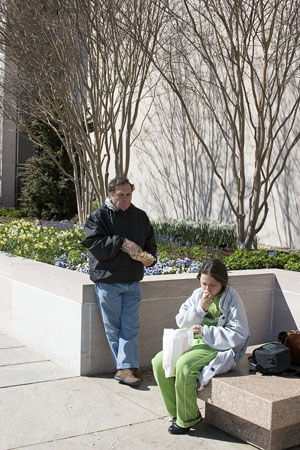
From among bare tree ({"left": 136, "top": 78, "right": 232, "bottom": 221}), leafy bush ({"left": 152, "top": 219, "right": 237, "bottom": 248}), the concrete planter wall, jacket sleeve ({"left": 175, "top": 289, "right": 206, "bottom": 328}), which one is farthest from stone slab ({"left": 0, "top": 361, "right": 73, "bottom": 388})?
bare tree ({"left": 136, "top": 78, "right": 232, "bottom": 221})

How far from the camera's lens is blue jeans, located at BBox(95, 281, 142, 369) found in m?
5.36

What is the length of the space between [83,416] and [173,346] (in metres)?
0.92

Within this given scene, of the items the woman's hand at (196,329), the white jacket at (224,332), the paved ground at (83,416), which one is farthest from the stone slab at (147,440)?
the woman's hand at (196,329)

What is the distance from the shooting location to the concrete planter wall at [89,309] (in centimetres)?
557

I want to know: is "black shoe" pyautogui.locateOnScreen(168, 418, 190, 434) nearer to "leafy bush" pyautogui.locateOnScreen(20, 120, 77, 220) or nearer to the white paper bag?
the white paper bag

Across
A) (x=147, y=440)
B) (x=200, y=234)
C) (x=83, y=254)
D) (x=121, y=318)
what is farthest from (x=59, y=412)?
(x=200, y=234)

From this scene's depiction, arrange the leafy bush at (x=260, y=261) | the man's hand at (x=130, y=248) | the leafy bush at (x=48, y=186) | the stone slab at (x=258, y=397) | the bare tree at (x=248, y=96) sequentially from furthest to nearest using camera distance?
the leafy bush at (x=48, y=186), the bare tree at (x=248, y=96), the leafy bush at (x=260, y=261), the man's hand at (x=130, y=248), the stone slab at (x=258, y=397)

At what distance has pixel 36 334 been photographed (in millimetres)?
6336

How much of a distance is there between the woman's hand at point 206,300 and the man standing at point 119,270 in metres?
0.92

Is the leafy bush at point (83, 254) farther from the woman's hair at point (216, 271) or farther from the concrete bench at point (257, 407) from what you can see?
the concrete bench at point (257, 407)

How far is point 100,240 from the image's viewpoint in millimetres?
5258

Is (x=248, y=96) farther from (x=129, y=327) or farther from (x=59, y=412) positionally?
(x=59, y=412)

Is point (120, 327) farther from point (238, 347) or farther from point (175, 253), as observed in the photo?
point (175, 253)

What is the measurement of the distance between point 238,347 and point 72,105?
26.9 ft
